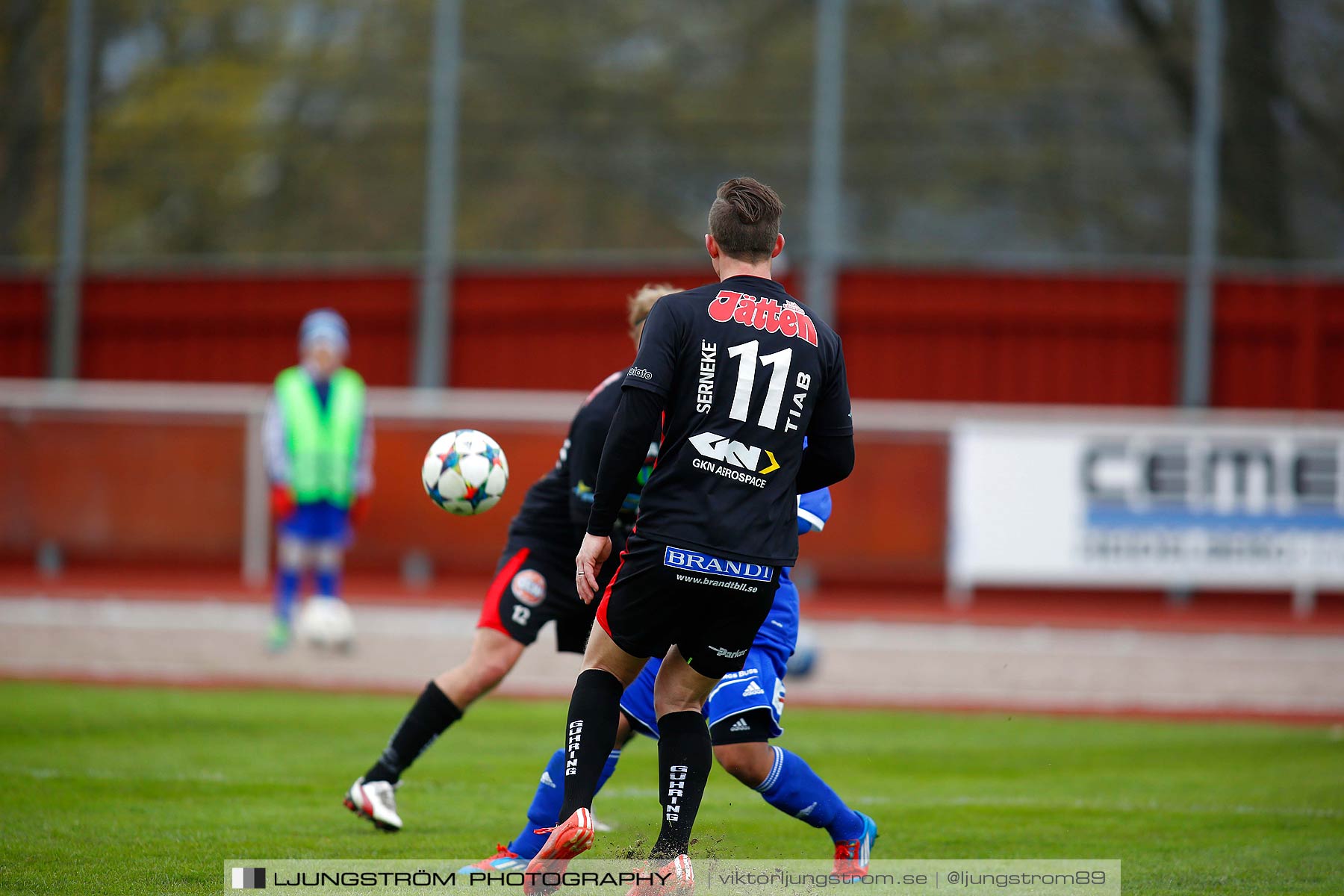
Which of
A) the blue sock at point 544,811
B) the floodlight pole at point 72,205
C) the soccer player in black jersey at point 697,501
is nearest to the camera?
the soccer player in black jersey at point 697,501

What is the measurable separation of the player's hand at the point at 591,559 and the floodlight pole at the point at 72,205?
53.4 ft

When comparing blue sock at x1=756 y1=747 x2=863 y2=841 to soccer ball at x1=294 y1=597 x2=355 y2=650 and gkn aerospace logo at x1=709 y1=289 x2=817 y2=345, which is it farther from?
soccer ball at x1=294 y1=597 x2=355 y2=650

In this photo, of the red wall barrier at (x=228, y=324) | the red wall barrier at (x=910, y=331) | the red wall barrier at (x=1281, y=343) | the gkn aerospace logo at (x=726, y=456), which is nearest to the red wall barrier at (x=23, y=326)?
the red wall barrier at (x=228, y=324)

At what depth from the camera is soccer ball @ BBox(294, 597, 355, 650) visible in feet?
37.2

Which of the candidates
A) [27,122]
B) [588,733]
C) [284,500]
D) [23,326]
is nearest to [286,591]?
[284,500]

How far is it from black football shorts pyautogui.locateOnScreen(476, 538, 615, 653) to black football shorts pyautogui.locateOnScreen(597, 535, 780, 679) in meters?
1.16

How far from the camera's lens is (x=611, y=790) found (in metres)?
6.83

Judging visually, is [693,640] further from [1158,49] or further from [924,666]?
[1158,49]

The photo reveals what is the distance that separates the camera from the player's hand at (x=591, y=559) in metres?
4.23

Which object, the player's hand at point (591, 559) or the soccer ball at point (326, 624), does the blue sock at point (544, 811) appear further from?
the soccer ball at point (326, 624)

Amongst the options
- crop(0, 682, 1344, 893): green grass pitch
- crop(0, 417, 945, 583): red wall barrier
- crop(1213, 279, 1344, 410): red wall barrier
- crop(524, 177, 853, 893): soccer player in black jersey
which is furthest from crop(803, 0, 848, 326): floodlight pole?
crop(524, 177, 853, 893): soccer player in black jersey

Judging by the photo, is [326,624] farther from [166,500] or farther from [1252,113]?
[1252,113]

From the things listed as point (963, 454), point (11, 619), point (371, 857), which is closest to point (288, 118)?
point (11, 619)

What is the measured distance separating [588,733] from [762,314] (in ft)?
4.52
